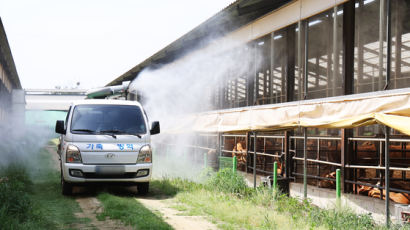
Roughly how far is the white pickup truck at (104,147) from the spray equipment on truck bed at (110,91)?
387 inches

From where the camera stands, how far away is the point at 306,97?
35.5ft

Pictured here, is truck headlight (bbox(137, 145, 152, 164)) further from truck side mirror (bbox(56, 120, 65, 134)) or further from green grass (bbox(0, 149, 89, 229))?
truck side mirror (bbox(56, 120, 65, 134))

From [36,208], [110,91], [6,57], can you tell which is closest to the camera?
[36,208]

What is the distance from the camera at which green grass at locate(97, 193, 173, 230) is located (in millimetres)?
6918

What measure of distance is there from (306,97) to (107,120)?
4765 millimetres

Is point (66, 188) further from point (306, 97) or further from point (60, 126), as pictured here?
point (306, 97)

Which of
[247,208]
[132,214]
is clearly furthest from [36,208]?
[247,208]

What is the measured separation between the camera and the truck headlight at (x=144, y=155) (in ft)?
32.8

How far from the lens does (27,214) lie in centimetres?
703

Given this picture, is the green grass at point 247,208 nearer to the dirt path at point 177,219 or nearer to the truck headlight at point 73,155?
the dirt path at point 177,219

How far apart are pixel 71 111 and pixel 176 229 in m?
4.98

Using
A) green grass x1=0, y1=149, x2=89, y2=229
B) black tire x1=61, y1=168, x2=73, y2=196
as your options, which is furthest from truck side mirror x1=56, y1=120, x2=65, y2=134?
green grass x1=0, y1=149, x2=89, y2=229

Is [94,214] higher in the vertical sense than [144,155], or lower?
lower

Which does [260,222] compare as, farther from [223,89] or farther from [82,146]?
[223,89]
